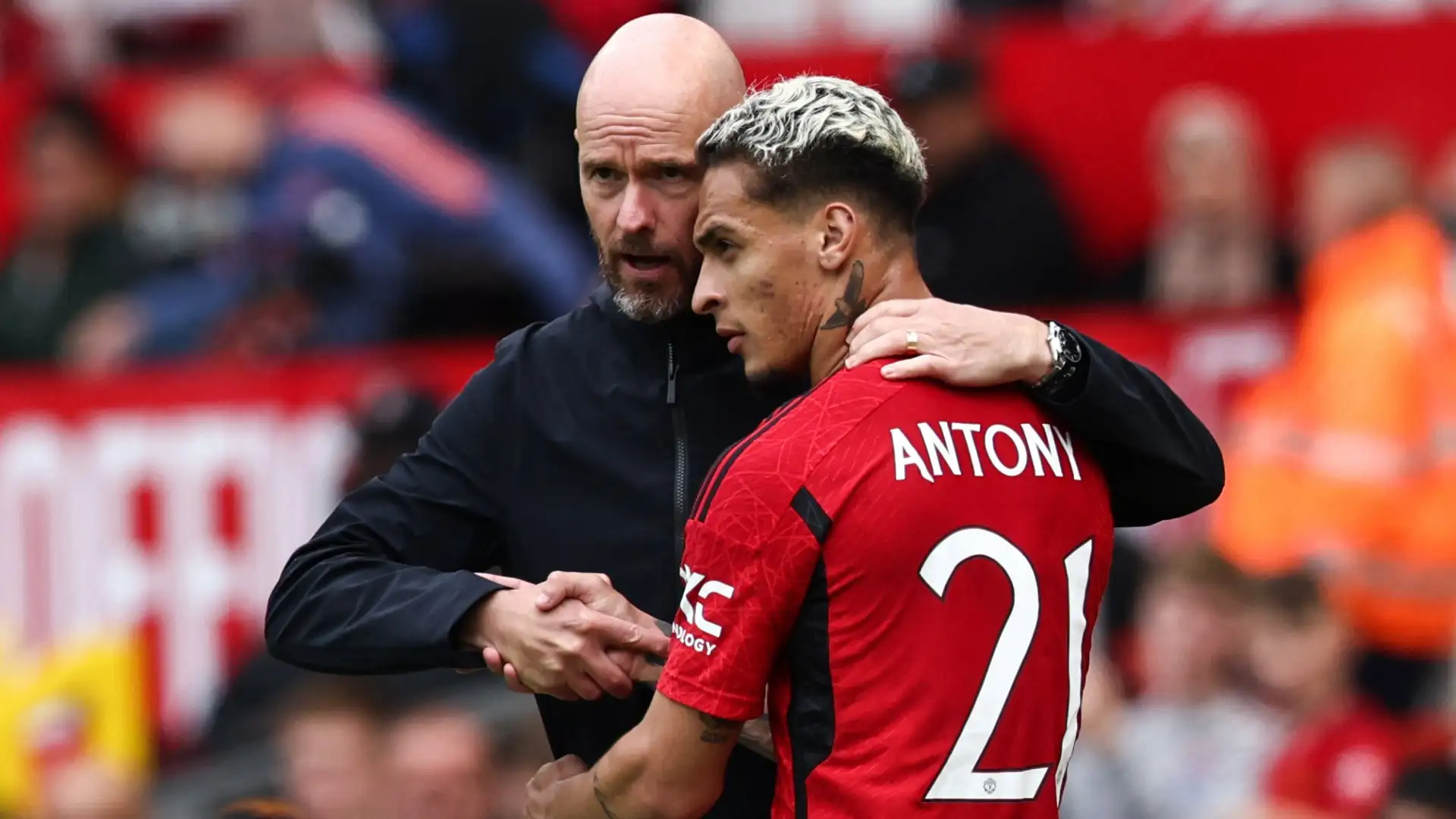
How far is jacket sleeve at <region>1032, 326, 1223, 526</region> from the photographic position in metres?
3.38

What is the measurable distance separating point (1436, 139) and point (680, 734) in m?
6.15

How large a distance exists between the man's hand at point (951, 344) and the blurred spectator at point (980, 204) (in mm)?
4896

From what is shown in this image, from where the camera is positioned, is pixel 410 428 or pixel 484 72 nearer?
pixel 410 428

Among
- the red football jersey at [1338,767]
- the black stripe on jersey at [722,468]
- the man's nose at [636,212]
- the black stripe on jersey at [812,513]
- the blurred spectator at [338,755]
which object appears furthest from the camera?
the red football jersey at [1338,767]

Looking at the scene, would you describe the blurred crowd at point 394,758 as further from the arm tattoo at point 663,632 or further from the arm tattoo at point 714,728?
the arm tattoo at point 714,728

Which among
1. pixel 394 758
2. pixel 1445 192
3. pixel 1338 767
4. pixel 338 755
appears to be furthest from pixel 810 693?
pixel 1445 192

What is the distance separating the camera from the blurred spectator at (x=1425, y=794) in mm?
5816

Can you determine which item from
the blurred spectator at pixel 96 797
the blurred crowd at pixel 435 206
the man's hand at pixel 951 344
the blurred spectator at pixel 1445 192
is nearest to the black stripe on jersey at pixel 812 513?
the man's hand at pixel 951 344

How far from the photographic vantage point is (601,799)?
3.40 metres

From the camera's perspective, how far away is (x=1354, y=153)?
303 inches

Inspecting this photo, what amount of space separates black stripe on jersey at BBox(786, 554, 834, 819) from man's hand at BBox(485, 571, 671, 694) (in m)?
0.30

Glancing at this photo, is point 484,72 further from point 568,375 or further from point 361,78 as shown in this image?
point 568,375

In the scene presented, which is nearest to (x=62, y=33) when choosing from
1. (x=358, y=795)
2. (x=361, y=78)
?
(x=361, y=78)

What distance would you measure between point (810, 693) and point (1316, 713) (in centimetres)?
373
